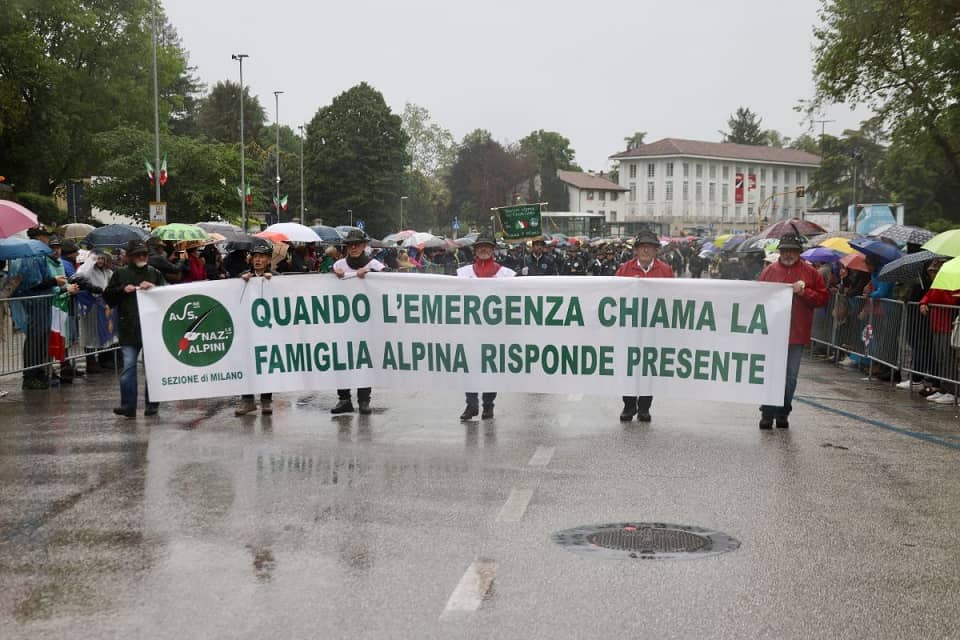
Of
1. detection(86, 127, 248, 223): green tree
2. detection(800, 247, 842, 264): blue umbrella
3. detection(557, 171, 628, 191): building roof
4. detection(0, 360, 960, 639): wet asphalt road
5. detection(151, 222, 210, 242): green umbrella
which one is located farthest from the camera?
detection(557, 171, 628, 191): building roof

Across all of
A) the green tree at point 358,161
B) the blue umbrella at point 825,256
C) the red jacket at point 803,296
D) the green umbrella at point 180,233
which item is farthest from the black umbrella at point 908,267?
the green tree at point 358,161

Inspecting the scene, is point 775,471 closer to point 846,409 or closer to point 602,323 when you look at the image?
point 602,323

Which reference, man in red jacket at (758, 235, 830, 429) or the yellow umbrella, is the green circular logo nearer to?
man in red jacket at (758, 235, 830, 429)

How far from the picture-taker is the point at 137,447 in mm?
10891

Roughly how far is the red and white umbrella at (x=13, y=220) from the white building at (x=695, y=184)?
14066 centimetres

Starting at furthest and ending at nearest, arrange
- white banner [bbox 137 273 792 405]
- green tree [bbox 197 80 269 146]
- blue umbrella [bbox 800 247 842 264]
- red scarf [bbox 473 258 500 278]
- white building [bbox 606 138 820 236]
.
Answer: white building [bbox 606 138 820 236], green tree [bbox 197 80 269 146], blue umbrella [bbox 800 247 842 264], red scarf [bbox 473 258 500 278], white banner [bbox 137 273 792 405]

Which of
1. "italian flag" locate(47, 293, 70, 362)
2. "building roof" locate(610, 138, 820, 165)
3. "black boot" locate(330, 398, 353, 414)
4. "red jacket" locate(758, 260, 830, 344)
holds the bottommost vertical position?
"black boot" locate(330, 398, 353, 414)

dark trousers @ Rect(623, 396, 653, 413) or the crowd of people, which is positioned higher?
the crowd of people

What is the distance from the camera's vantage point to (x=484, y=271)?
42.3 feet

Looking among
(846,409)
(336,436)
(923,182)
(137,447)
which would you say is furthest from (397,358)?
(923,182)

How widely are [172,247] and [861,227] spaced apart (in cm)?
3498

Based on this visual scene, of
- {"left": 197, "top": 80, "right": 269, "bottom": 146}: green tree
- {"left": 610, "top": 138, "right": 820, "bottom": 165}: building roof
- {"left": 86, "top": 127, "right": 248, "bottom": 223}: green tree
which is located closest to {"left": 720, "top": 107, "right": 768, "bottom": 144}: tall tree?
{"left": 610, "top": 138, "right": 820, "bottom": 165}: building roof

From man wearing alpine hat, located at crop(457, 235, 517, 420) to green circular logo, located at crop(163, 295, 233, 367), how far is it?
252 cm

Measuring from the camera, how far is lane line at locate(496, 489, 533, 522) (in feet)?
25.9
